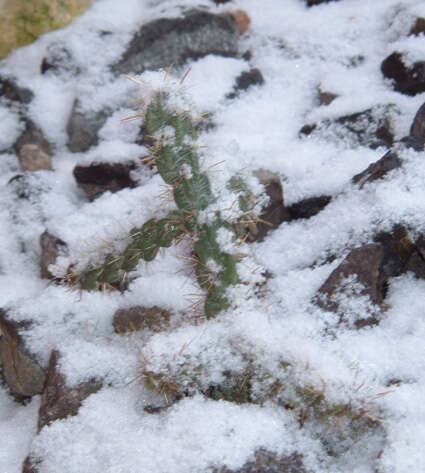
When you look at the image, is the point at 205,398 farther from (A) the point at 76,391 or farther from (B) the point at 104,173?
(B) the point at 104,173

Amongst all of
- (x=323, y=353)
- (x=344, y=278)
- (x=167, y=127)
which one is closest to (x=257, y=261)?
(x=344, y=278)

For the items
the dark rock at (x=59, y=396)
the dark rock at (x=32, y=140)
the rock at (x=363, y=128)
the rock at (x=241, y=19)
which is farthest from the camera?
the rock at (x=241, y=19)

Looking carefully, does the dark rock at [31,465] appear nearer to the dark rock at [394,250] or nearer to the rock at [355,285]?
the rock at [355,285]

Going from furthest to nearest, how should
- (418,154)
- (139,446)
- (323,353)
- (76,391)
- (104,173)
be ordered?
(104,173)
(418,154)
(76,391)
(323,353)
(139,446)

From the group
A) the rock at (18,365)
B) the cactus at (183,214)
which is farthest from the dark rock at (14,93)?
the cactus at (183,214)

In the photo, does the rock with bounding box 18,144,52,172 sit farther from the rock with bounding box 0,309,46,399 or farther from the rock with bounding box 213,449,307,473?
the rock with bounding box 213,449,307,473

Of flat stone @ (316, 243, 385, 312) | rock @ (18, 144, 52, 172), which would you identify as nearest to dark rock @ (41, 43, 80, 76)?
rock @ (18, 144, 52, 172)
